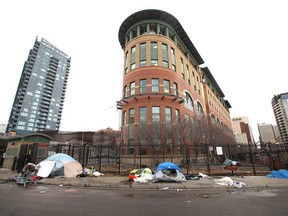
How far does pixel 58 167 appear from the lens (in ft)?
42.4

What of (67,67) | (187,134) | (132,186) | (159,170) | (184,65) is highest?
(67,67)

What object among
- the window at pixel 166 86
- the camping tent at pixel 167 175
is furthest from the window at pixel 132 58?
the camping tent at pixel 167 175

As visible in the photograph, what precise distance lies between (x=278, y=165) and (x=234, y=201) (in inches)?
507

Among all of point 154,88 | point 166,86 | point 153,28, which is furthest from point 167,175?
point 153,28

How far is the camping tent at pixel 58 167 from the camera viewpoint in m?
12.6

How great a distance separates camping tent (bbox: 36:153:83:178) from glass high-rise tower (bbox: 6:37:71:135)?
98.5 m

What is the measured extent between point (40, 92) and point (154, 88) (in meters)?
110

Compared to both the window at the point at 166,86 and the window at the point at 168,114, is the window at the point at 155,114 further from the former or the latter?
the window at the point at 166,86

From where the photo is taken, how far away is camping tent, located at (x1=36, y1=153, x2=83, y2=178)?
12.6 metres

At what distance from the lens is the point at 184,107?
96.5 ft

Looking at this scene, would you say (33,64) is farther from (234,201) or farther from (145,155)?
(234,201)

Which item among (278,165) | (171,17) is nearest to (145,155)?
(278,165)

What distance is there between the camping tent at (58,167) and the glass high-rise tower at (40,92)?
323ft

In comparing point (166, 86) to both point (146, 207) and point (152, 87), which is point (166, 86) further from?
point (146, 207)
